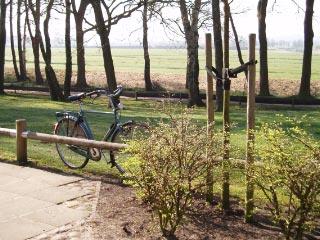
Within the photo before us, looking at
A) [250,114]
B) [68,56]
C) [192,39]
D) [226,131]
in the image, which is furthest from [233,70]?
[68,56]

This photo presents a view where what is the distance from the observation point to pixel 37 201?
6.59 meters

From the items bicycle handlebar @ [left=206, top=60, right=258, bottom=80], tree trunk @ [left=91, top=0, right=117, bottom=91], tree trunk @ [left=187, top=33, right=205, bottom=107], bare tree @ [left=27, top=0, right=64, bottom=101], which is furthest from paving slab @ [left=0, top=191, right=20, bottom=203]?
bare tree @ [left=27, top=0, right=64, bottom=101]

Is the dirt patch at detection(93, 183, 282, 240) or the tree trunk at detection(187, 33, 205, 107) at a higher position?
the tree trunk at detection(187, 33, 205, 107)

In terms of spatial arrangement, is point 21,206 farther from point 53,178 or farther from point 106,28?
point 106,28

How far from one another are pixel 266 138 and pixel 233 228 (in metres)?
1.25

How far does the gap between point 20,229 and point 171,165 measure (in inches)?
72.0

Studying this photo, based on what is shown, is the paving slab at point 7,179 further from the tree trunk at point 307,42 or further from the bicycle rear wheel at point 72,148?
the tree trunk at point 307,42

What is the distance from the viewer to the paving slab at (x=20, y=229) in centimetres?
538

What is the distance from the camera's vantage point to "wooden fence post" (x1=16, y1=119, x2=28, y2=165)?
854cm

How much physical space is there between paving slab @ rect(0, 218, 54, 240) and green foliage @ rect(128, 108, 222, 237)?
121 cm

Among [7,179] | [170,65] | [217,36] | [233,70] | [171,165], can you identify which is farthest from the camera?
[170,65]

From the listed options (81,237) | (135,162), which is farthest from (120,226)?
(135,162)

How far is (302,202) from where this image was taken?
178 inches

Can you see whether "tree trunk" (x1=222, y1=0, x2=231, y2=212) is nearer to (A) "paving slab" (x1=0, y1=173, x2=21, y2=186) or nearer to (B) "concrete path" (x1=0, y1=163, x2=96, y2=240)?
(B) "concrete path" (x1=0, y1=163, x2=96, y2=240)
